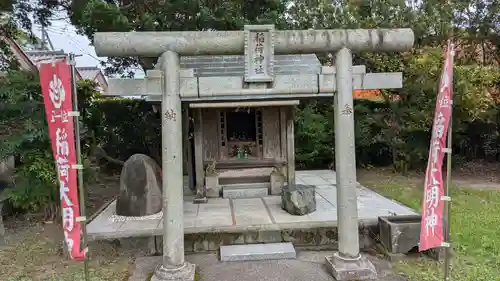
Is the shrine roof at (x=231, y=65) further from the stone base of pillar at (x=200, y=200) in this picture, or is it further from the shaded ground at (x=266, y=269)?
the shaded ground at (x=266, y=269)

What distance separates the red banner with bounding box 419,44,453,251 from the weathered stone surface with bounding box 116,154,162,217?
5004 millimetres

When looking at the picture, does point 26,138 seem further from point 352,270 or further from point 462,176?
point 462,176

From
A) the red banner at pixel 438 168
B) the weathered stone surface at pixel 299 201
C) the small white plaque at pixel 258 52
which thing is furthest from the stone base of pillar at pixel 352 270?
the small white plaque at pixel 258 52

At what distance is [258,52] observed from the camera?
515 cm

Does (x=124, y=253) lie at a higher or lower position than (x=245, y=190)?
lower

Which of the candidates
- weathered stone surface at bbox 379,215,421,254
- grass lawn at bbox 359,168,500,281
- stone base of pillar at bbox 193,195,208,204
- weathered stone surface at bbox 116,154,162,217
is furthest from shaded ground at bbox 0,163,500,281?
stone base of pillar at bbox 193,195,208,204

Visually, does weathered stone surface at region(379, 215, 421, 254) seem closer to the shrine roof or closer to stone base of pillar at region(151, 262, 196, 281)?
stone base of pillar at region(151, 262, 196, 281)

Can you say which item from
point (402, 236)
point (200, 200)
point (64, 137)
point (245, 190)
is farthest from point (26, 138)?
point (402, 236)

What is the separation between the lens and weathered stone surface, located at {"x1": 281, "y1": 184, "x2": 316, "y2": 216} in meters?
7.09

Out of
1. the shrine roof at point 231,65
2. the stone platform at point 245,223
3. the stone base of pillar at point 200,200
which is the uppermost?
the shrine roof at point 231,65

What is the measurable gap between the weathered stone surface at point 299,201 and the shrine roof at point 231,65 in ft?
8.16

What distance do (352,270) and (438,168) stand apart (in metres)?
1.82

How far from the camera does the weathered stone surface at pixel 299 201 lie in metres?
7.09

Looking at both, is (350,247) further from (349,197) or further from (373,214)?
(373,214)
